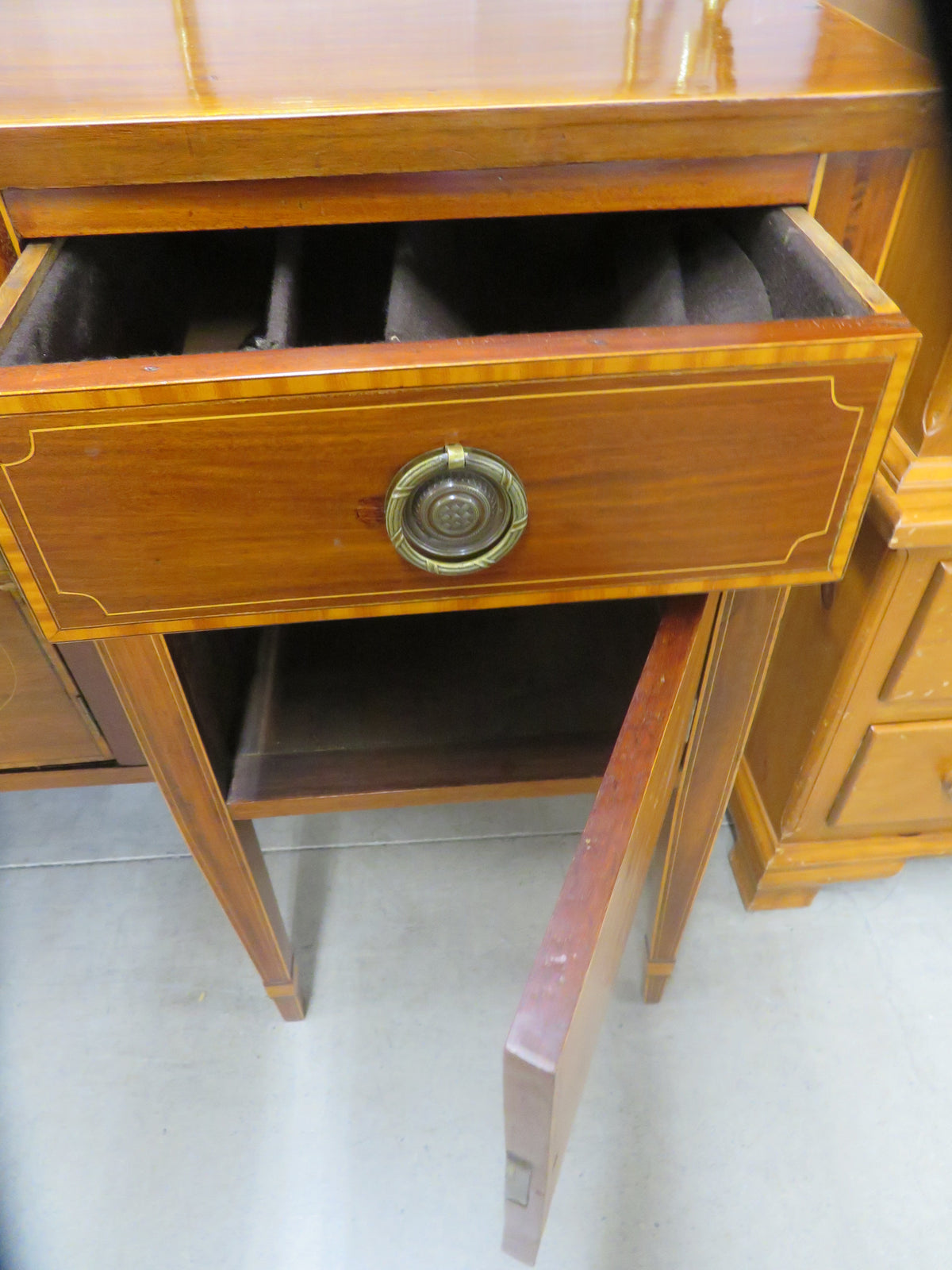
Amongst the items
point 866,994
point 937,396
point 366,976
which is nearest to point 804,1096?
point 866,994

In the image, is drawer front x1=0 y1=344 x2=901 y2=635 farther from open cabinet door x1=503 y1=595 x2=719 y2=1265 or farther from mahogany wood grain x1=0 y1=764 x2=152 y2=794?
mahogany wood grain x1=0 y1=764 x2=152 y2=794

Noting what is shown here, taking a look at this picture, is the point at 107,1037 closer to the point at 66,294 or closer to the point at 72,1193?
the point at 72,1193

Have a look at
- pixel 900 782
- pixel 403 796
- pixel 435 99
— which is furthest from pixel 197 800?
pixel 900 782

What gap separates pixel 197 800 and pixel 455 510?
0.96 feet

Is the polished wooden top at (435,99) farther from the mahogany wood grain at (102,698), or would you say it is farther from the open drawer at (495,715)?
the mahogany wood grain at (102,698)

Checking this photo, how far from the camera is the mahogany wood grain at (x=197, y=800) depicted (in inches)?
19.4

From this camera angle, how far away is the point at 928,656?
0.65 meters

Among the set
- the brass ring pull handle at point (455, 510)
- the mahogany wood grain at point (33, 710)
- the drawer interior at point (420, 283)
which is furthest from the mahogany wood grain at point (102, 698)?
the brass ring pull handle at point (455, 510)

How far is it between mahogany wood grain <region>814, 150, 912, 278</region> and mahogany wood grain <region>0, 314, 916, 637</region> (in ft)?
0.43

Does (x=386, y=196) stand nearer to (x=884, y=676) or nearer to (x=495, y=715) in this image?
(x=495, y=715)

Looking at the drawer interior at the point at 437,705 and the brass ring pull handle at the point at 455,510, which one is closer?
the brass ring pull handle at the point at 455,510

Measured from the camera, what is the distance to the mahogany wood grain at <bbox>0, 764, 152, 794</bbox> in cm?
78

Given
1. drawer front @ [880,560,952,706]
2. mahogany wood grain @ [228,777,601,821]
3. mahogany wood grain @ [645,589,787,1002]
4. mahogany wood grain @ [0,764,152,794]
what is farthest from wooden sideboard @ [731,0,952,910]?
mahogany wood grain @ [0,764,152,794]

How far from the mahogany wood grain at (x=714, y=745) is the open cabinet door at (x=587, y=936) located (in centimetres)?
5
